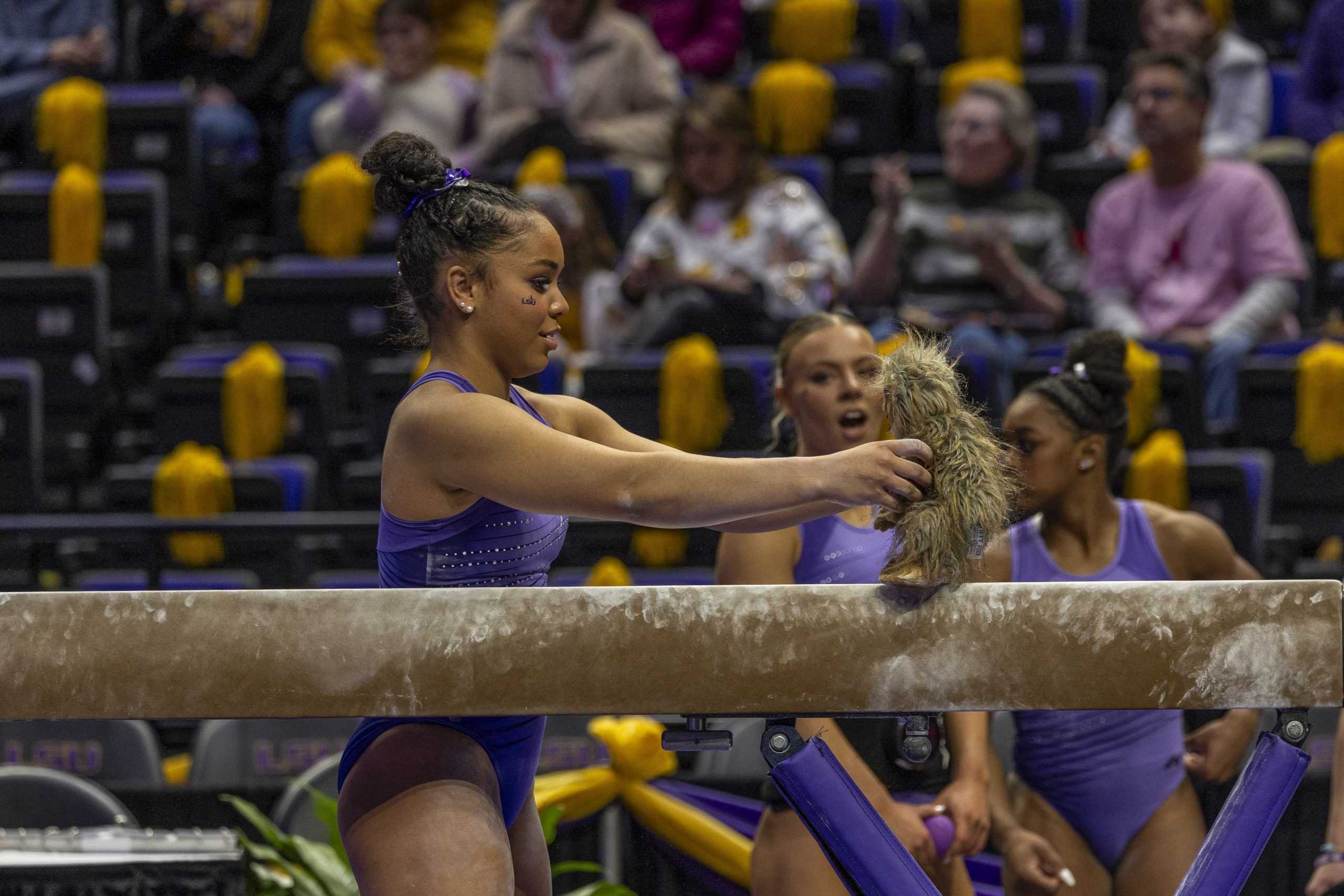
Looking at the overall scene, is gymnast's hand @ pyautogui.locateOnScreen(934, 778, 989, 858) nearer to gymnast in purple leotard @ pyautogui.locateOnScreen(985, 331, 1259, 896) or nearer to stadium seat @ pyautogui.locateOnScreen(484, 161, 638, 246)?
gymnast in purple leotard @ pyautogui.locateOnScreen(985, 331, 1259, 896)

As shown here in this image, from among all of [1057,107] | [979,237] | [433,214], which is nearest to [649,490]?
[433,214]

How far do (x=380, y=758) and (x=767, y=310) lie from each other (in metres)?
3.26

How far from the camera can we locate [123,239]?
621 centimetres

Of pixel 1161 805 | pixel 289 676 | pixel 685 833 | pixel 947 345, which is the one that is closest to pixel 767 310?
pixel 685 833

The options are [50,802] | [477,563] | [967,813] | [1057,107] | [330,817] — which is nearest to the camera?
[477,563]

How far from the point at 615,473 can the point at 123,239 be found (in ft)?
15.4

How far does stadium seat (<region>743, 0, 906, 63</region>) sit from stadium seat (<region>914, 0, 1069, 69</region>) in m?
0.19

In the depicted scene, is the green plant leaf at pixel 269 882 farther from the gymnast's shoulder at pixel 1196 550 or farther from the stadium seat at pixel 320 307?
the stadium seat at pixel 320 307

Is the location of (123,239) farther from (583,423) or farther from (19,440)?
(583,423)

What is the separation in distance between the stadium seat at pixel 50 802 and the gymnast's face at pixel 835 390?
1837 millimetres

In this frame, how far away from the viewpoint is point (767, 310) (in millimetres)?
5262

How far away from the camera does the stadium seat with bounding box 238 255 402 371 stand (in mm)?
5969

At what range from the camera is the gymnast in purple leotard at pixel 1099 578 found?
305cm

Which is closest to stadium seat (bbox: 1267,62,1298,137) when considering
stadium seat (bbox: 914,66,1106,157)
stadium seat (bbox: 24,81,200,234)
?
stadium seat (bbox: 914,66,1106,157)
